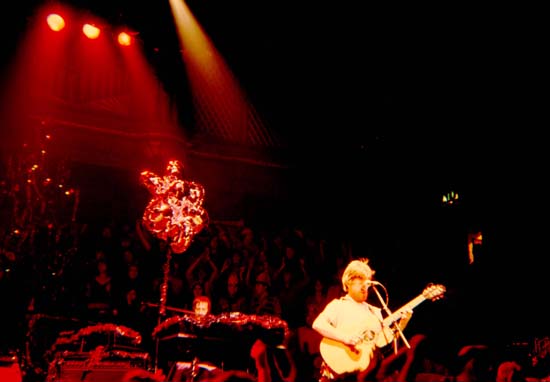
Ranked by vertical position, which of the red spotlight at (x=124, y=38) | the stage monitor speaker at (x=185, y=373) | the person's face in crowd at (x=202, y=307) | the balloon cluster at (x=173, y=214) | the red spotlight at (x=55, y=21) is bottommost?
the stage monitor speaker at (x=185, y=373)

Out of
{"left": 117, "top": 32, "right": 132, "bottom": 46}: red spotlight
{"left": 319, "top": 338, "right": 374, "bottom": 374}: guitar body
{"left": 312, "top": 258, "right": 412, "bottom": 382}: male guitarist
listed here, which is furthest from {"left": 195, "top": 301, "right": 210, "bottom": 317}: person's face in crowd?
{"left": 117, "top": 32, "right": 132, "bottom": 46}: red spotlight

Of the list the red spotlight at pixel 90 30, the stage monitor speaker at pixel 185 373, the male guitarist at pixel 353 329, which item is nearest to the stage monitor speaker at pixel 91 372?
the male guitarist at pixel 353 329

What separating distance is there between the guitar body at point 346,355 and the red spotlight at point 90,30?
8166mm

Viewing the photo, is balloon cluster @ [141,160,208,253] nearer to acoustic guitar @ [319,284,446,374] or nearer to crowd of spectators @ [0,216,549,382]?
crowd of spectators @ [0,216,549,382]

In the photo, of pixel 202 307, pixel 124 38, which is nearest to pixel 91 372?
pixel 202 307

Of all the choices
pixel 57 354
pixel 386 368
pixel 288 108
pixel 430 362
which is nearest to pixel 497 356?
pixel 386 368

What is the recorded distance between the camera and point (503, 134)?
12.3m

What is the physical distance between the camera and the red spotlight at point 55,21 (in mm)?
10992

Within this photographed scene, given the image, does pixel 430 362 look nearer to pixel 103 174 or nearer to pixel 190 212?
pixel 190 212

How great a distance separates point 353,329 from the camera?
662 cm

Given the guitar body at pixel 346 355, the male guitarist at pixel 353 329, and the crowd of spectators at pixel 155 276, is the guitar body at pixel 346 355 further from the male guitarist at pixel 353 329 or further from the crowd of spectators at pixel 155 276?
the crowd of spectators at pixel 155 276

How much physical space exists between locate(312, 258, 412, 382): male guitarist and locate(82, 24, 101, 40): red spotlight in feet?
24.9

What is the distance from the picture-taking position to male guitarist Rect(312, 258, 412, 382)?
634 cm

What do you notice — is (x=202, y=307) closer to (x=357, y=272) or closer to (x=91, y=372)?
(x=91, y=372)
